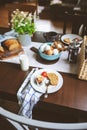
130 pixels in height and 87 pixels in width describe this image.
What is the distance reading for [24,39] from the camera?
64.8 inches

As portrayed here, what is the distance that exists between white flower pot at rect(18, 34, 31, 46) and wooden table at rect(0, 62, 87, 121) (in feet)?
1.01

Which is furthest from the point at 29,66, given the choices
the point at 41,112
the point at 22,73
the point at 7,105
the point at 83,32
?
the point at 83,32

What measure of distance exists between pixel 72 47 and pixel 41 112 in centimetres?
71

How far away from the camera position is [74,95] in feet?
3.88

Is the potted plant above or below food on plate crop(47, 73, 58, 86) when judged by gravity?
above

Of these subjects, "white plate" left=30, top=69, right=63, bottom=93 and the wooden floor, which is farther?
→ the wooden floor

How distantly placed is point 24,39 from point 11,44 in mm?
126

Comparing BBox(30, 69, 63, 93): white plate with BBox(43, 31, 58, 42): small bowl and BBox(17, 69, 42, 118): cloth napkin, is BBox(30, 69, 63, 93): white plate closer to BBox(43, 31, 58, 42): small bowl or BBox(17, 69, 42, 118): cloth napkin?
BBox(17, 69, 42, 118): cloth napkin

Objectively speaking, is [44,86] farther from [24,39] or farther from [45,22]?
[45,22]

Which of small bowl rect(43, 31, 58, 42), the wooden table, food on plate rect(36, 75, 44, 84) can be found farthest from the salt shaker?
small bowl rect(43, 31, 58, 42)

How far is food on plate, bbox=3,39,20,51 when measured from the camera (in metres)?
1.59

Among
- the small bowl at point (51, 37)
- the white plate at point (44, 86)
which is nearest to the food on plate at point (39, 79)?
the white plate at point (44, 86)

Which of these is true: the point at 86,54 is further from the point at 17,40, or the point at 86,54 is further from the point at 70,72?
the point at 17,40

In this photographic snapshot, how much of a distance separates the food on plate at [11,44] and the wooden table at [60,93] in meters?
0.21
